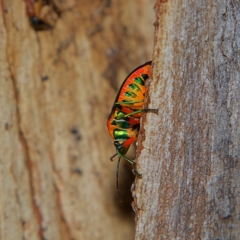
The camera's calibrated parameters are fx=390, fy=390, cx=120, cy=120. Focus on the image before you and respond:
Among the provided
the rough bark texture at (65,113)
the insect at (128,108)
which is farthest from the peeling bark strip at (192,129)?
the rough bark texture at (65,113)

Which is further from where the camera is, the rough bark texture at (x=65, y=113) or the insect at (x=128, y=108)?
the rough bark texture at (x=65, y=113)

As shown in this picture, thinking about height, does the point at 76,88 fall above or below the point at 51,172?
above

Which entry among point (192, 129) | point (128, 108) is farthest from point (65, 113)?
point (192, 129)

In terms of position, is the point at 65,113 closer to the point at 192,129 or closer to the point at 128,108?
the point at 128,108

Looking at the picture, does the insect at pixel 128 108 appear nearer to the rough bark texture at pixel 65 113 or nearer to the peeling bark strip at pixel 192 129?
the peeling bark strip at pixel 192 129

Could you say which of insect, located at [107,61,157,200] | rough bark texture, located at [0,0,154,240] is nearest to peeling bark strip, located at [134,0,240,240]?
insect, located at [107,61,157,200]

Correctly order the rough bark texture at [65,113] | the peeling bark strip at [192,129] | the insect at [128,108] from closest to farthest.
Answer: the peeling bark strip at [192,129] → the insect at [128,108] → the rough bark texture at [65,113]

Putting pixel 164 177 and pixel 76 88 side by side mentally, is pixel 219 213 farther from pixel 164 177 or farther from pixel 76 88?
pixel 76 88

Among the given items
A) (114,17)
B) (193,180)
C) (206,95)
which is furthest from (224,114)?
(114,17)
